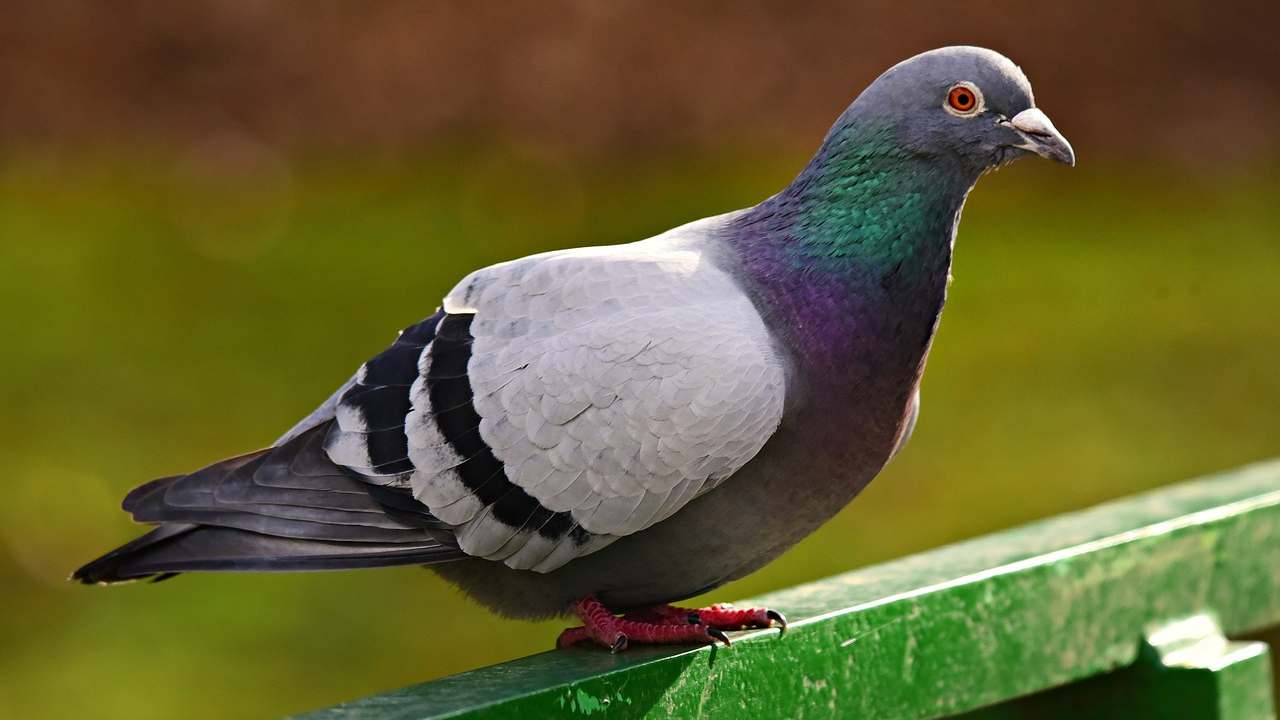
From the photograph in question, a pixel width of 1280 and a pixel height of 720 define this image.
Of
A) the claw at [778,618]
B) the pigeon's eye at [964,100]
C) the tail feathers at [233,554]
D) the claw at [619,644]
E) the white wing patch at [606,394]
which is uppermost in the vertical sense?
the pigeon's eye at [964,100]

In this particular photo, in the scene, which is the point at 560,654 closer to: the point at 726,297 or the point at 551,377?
the point at 551,377

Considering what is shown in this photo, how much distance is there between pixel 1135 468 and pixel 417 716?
645 cm

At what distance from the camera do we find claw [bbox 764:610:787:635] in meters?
2.41

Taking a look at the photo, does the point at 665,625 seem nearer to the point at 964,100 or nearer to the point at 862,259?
the point at 862,259

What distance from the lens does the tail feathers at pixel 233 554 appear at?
237 cm

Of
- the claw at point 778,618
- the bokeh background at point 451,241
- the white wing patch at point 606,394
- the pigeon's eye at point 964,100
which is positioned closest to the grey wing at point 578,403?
the white wing patch at point 606,394

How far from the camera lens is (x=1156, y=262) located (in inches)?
448

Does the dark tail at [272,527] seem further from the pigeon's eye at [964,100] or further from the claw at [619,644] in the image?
the pigeon's eye at [964,100]

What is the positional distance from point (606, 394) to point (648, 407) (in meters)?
0.07

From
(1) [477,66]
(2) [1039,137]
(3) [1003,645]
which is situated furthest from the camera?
(1) [477,66]

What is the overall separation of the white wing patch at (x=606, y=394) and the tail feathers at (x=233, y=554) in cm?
9

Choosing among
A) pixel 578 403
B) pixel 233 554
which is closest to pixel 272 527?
pixel 233 554

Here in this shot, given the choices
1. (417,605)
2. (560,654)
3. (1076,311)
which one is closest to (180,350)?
(417,605)

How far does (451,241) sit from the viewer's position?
948 cm
